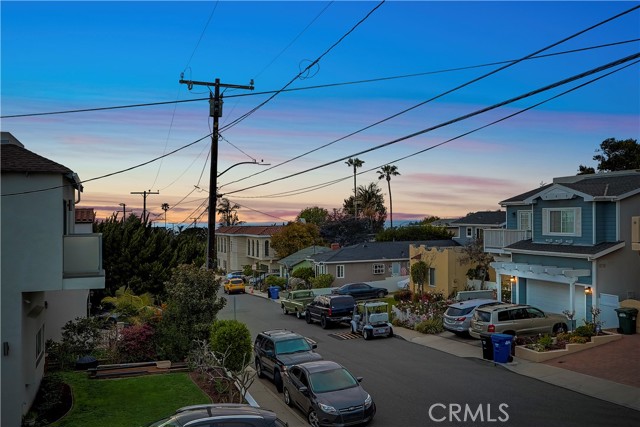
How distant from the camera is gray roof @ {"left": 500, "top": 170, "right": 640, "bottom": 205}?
78.6 ft

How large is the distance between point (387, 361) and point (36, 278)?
12.7m

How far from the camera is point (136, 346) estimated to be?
1916 cm

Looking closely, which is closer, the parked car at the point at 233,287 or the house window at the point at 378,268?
the house window at the point at 378,268

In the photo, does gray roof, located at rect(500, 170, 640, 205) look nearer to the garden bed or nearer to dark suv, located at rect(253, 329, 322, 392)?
the garden bed

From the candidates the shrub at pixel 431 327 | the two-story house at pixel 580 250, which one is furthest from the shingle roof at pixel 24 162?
the two-story house at pixel 580 250

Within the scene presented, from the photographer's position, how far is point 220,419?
948cm

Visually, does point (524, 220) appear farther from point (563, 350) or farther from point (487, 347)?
point (487, 347)

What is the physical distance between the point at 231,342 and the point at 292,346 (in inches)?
84.5

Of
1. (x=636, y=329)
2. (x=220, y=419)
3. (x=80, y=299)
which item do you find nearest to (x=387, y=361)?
(x=636, y=329)

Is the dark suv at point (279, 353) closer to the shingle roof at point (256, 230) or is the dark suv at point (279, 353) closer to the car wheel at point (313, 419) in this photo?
the car wheel at point (313, 419)

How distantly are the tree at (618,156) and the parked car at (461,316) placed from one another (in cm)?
3969

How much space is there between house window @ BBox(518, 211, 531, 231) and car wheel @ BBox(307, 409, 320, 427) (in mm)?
20520

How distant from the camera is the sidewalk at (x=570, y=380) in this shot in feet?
48.5

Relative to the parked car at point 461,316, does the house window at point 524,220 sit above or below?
above
